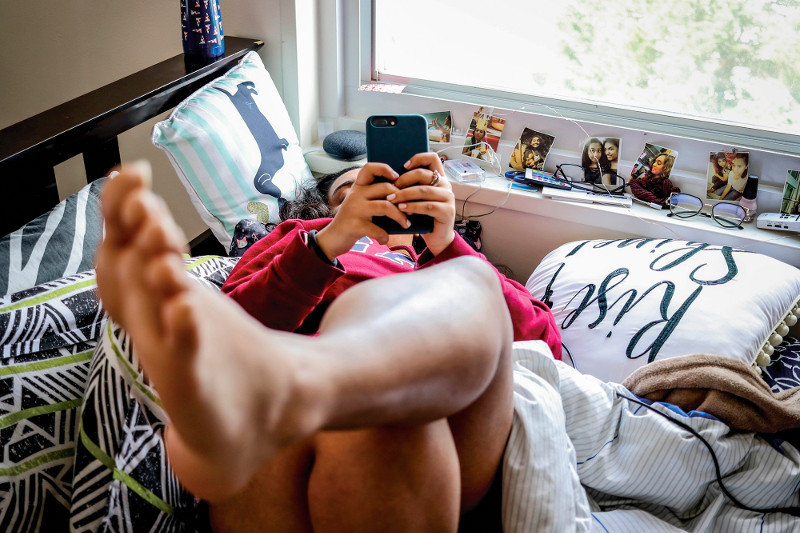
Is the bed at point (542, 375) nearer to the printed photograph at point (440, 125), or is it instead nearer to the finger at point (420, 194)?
the finger at point (420, 194)

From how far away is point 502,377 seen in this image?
0.72 m

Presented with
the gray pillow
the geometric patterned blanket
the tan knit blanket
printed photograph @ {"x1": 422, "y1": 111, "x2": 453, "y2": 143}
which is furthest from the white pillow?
the gray pillow

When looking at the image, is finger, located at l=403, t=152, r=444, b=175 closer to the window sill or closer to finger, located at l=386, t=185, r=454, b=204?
finger, located at l=386, t=185, r=454, b=204

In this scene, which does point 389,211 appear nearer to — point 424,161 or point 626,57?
point 424,161

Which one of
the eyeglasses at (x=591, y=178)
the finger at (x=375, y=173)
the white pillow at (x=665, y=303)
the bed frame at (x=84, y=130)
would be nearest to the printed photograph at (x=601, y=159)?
the eyeglasses at (x=591, y=178)

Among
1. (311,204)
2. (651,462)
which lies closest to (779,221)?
(651,462)

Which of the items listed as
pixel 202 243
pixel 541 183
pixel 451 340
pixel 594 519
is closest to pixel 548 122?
pixel 541 183

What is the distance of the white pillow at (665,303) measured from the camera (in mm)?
1128

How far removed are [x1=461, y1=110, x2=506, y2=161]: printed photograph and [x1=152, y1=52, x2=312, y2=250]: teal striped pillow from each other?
1.61 ft

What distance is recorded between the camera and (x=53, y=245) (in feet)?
3.24

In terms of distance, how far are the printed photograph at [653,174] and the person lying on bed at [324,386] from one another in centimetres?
98

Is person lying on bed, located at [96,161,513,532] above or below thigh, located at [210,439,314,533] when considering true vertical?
above

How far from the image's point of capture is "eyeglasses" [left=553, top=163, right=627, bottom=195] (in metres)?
1.60

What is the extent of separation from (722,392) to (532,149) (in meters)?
0.89
